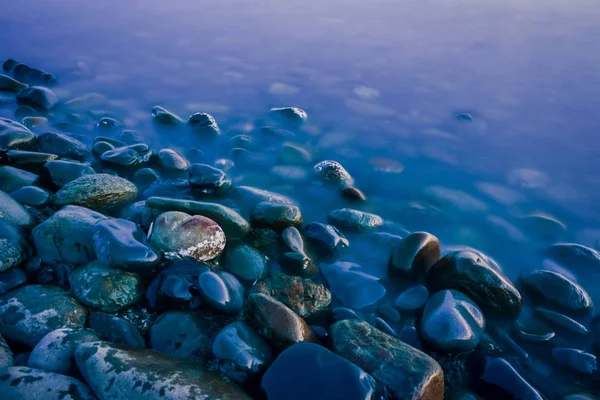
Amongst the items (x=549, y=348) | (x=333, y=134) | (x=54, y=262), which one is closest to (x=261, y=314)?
Answer: (x=54, y=262)

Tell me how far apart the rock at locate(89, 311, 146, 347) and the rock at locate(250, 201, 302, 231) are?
3.68 ft

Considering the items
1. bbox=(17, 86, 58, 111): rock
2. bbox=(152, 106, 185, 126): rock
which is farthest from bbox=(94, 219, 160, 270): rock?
bbox=(17, 86, 58, 111): rock

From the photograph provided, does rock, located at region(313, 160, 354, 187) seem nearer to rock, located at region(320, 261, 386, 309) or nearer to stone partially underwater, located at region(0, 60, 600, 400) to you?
stone partially underwater, located at region(0, 60, 600, 400)

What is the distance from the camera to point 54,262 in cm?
268

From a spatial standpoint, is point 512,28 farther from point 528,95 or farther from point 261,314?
point 261,314

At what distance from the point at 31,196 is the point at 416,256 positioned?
8.89ft

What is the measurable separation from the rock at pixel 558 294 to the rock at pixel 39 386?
8.54ft

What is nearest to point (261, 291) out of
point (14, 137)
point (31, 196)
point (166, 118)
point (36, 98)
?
point (31, 196)

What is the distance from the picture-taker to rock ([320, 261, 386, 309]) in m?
2.75

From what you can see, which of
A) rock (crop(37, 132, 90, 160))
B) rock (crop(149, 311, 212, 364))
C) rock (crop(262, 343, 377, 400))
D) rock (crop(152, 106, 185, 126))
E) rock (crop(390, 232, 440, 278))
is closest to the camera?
rock (crop(262, 343, 377, 400))

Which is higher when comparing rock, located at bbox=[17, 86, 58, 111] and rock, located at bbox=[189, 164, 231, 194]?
rock, located at bbox=[17, 86, 58, 111]

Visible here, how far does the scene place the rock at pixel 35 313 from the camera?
2.19 meters

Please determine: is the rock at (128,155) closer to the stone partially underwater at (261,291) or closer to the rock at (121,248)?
the stone partially underwater at (261,291)

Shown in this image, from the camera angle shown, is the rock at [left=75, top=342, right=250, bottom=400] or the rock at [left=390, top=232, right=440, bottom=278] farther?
the rock at [left=390, top=232, right=440, bottom=278]
